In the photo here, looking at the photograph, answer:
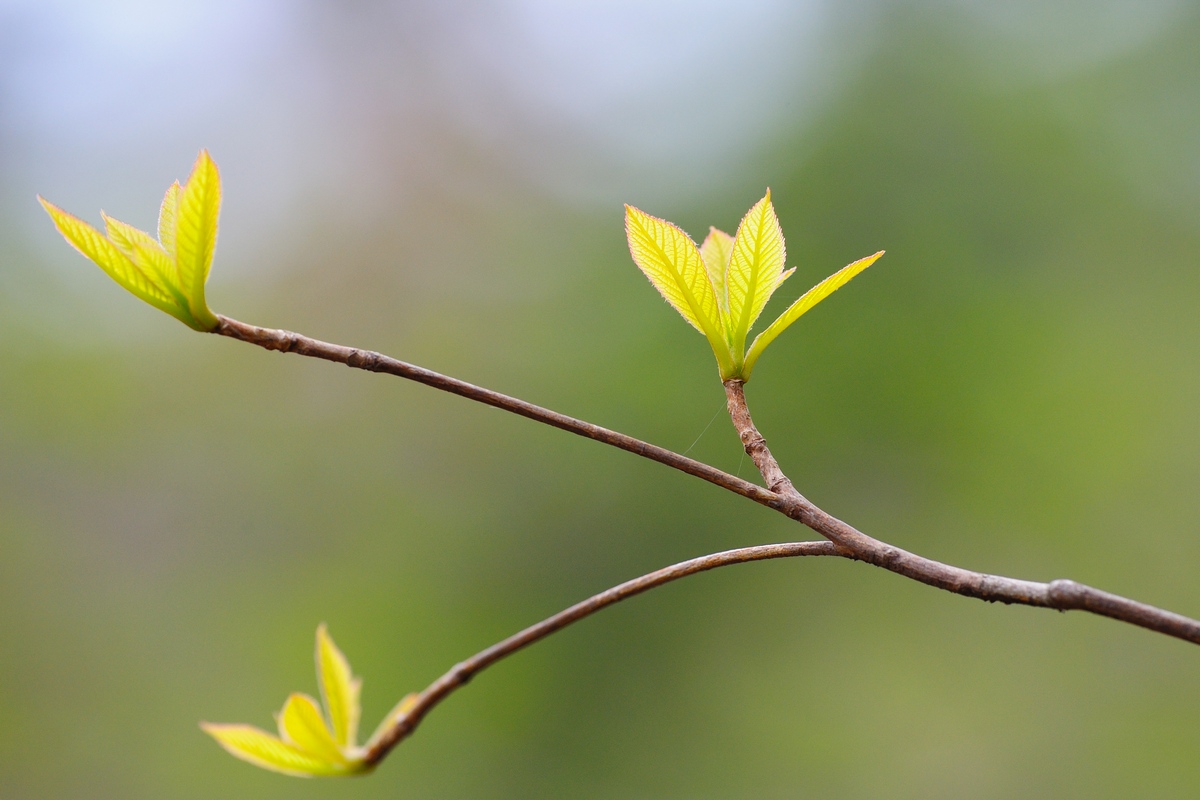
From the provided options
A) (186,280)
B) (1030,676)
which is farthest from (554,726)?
(186,280)

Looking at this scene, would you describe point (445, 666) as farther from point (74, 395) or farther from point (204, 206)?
point (204, 206)

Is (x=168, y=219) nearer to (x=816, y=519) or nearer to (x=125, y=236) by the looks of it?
(x=125, y=236)

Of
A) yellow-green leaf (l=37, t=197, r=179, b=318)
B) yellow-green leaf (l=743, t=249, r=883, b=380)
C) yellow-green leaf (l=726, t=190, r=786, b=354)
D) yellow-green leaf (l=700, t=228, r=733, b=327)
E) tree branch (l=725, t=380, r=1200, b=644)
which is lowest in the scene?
tree branch (l=725, t=380, r=1200, b=644)

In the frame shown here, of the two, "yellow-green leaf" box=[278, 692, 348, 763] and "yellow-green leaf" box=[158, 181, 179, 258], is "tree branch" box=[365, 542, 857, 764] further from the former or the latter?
"yellow-green leaf" box=[158, 181, 179, 258]

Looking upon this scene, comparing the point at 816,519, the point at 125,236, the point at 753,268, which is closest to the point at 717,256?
the point at 753,268

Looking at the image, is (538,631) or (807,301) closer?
(538,631)

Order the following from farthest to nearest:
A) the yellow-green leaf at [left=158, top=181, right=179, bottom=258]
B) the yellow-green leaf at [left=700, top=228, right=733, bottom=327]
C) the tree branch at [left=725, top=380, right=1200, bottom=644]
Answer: the yellow-green leaf at [left=700, top=228, right=733, bottom=327] → the yellow-green leaf at [left=158, top=181, right=179, bottom=258] → the tree branch at [left=725, top=380, right=1200, bottom=644]

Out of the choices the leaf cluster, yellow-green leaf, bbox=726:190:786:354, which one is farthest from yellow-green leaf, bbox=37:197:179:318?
yellow-green leaf, bbox=726:190:786:354
